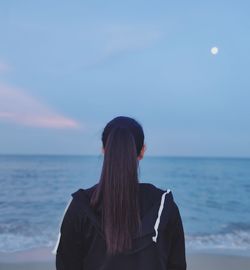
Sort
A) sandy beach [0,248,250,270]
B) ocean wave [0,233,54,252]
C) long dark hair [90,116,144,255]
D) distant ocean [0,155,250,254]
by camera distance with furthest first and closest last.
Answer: distant ocean [0,155,250,254], ocean wave [0,233,54,252], sandy beach [0,248,250,270], long dark hair [90,116,144,255]

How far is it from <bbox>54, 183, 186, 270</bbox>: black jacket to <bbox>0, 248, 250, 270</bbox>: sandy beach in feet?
13.0

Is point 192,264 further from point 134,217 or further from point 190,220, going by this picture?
point 190,220

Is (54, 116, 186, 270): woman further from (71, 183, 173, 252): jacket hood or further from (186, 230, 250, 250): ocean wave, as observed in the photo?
(186, 230, 250, 250): ocean wave

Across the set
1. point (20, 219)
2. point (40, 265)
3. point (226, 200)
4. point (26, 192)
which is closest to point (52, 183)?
point (26, 192)

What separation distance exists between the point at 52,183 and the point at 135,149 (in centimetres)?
1760

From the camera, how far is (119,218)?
1341 millimetres

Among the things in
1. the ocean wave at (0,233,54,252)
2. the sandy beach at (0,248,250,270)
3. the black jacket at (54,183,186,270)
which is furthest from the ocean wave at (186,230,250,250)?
the black jacket at (54,183,186,270)

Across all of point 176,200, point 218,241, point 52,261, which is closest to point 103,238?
point 52,261

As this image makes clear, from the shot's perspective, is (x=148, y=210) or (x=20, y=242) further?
(x=20, y=242)

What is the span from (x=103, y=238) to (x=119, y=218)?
0.26 ft

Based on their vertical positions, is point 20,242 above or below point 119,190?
below

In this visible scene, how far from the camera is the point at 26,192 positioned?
15609 millimetres

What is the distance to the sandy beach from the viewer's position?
208 inches

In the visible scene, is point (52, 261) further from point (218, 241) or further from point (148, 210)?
point (148, 210)
